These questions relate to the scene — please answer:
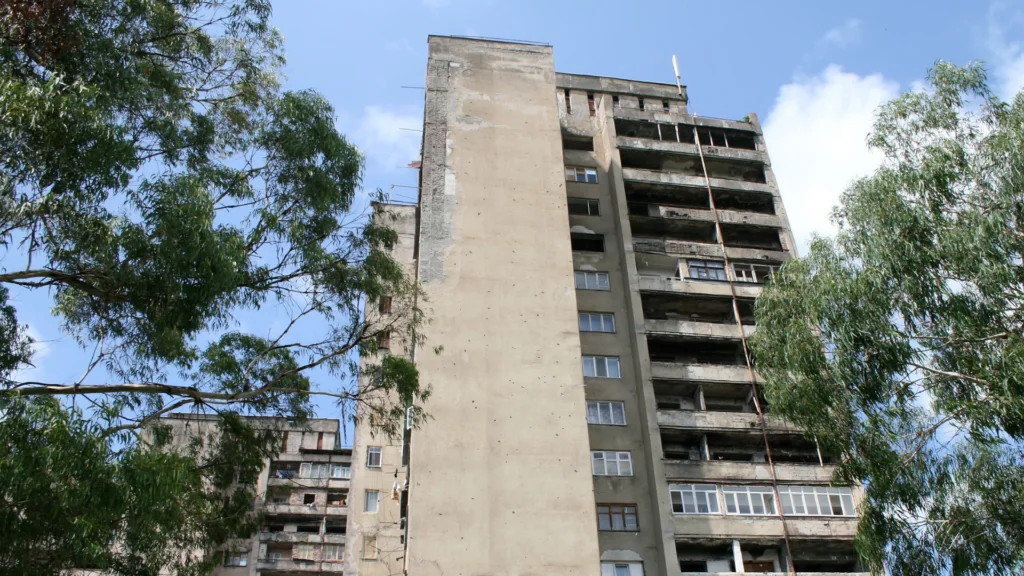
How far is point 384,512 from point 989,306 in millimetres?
26191

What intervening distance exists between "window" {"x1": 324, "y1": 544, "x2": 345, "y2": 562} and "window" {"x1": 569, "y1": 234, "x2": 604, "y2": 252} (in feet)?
66.9

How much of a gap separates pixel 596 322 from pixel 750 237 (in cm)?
1024

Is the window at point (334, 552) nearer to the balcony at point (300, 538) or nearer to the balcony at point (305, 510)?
the balcony at point (300, 538)

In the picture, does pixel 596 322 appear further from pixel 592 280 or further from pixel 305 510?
pixel 305 510

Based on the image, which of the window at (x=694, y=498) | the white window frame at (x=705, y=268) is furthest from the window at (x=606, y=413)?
the white window frame at (x=705, y=268)

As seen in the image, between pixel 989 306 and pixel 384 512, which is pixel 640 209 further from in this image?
pixel 989 306

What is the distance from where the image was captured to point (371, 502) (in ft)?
118

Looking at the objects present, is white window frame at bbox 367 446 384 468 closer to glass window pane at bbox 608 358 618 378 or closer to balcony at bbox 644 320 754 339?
glass window pane at bbox 608 358 618 378

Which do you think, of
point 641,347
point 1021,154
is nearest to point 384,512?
point 641,347

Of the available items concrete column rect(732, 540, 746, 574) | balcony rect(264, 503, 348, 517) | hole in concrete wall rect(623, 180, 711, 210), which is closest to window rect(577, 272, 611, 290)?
hole in concrete wall rect(623, 180, 711, 210)

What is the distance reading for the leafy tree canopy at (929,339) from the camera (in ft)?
54.2

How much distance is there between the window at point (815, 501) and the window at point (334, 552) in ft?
77.7

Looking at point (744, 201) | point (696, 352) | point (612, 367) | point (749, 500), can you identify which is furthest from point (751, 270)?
point (749, 500)

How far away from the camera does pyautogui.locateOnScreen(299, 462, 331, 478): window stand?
45.2m
